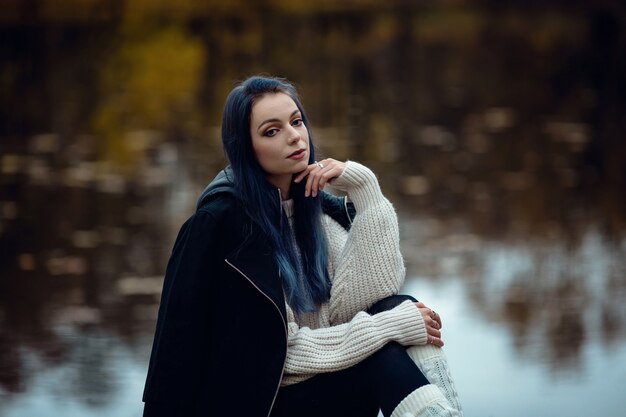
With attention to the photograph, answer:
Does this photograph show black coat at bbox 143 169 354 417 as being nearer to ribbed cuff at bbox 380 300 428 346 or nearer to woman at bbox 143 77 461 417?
woman at bbox 143 77 461 417

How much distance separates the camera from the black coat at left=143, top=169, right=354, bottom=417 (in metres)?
2.90

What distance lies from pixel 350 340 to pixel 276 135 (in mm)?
543

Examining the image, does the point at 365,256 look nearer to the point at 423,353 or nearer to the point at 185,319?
the point at 423,353

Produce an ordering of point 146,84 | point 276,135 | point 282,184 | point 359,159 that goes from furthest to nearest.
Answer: point 146,84 < point 359,159 < point 282,184 < point 276,135

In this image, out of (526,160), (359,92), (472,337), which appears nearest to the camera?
(472,337)

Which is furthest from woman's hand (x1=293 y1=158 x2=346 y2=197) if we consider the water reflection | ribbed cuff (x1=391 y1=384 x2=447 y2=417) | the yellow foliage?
the yellow foliage

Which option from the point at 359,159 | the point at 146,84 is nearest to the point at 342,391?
the point at 359,159

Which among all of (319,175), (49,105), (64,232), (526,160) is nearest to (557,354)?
(319,175)

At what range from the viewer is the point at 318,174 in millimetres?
3127

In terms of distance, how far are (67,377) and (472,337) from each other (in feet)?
5.58

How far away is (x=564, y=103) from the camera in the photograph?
11.7 m

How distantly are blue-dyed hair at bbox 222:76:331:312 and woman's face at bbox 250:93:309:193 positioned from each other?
0.06 feet

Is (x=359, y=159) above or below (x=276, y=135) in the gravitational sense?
below

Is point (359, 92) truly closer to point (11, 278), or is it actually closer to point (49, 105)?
point (49, 105)
